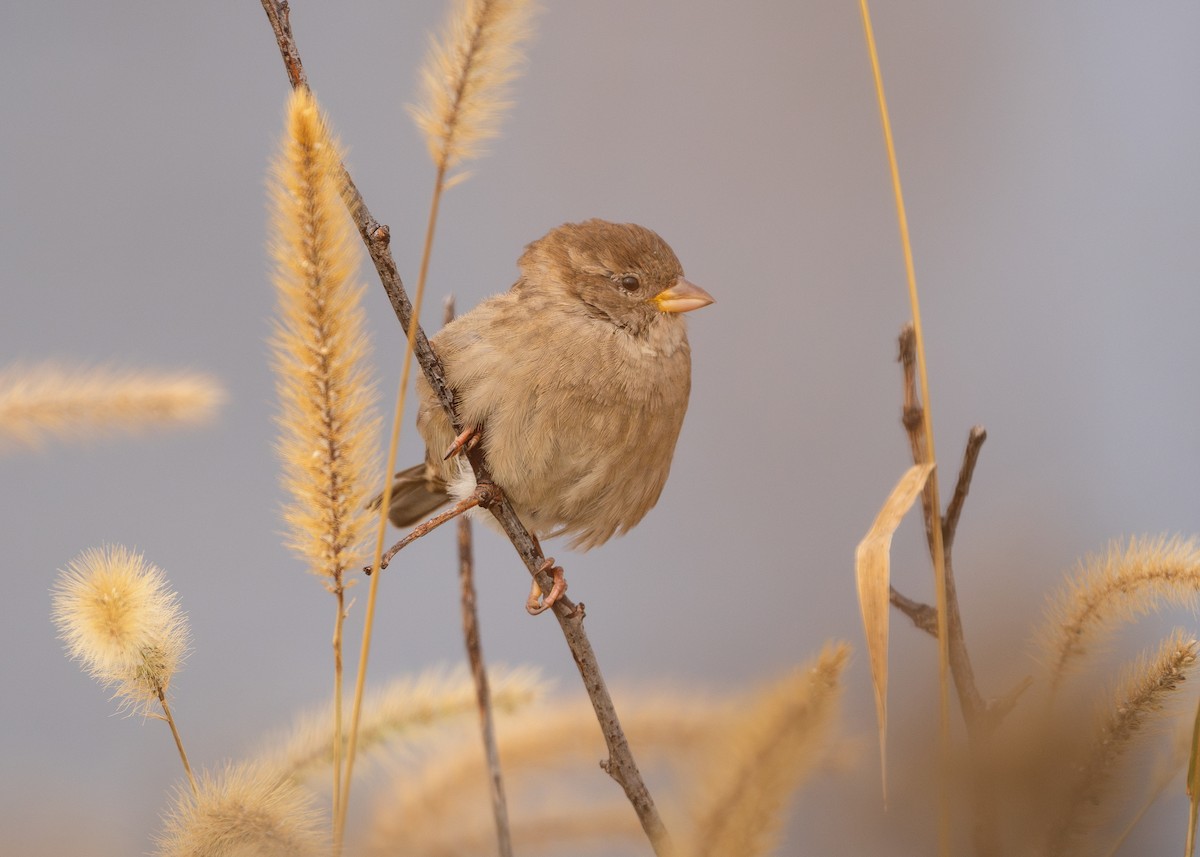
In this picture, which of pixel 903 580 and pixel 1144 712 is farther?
pixel 903 580

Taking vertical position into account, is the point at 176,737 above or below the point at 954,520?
below

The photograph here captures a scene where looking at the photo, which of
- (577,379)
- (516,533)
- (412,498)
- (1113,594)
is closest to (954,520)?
(1113,594)

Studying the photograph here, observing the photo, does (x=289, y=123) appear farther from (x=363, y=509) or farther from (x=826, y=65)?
(x=826, y=65)

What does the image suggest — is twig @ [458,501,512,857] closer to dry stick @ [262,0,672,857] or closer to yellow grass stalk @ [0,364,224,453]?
dry stick @ [262,0,672,857]

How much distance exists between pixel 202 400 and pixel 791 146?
166cm

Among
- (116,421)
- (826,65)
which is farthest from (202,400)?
(826,65)

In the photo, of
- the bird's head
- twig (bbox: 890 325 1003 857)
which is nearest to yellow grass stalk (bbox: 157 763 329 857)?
twig (bbox: 890 325 1003 857)

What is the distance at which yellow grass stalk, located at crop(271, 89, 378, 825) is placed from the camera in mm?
950

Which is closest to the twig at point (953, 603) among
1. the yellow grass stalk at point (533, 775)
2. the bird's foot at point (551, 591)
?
the yellow grass stalk at point (533, 775)

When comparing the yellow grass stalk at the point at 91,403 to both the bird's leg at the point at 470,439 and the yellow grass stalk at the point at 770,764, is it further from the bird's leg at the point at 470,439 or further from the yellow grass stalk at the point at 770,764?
the yellow grass stalk at the point at 770,764

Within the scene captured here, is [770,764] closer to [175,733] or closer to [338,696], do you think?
[338,696]

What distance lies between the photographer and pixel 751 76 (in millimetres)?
2426

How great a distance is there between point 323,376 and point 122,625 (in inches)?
10.4

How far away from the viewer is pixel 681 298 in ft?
4.94
